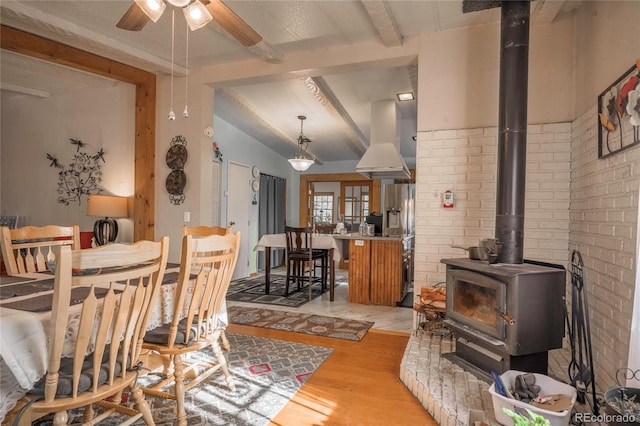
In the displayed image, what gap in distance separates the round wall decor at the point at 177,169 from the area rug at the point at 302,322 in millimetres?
1423

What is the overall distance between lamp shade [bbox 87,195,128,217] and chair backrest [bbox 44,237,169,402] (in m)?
2.61

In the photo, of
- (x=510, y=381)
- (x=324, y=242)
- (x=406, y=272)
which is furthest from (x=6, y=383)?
(x=406, y=272)

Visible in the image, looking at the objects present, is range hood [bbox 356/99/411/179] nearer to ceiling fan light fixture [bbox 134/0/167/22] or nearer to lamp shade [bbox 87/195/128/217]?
lamp shade [bbox 87/195/128/217]

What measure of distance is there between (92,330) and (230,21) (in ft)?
5.76

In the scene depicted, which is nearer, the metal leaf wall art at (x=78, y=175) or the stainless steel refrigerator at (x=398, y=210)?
the metal leaf wall art at (x=78, y=175)

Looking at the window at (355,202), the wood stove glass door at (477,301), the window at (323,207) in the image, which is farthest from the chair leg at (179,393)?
the window at (323,207)

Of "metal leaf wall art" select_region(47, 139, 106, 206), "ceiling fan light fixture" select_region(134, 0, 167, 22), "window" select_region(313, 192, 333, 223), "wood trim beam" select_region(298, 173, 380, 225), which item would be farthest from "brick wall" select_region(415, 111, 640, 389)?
"window" select_region(313, 192, 333, 223)

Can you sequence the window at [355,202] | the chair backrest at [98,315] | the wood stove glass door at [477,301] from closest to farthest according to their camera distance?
the chair backrest at [98,315], the wood stove glass door at [477,301], the window at [355,202]

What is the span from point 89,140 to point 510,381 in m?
4.96

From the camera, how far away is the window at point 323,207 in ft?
28.0

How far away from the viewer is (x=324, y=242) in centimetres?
474

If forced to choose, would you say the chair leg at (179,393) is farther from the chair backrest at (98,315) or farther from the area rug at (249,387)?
the chair backrest at (98,315)

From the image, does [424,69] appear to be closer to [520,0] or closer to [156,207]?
[520,0]

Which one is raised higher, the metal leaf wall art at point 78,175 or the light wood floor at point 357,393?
the metal leaf wall art at point 78,175
